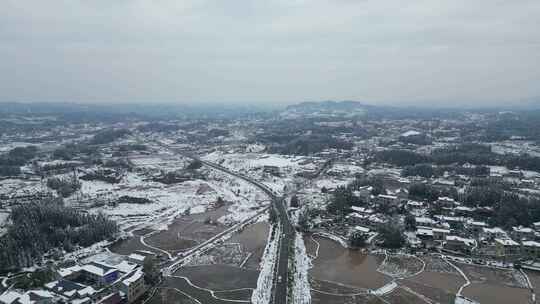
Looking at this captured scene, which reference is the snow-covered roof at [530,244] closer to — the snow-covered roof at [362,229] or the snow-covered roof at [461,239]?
the snow-covered roof at [461,239]

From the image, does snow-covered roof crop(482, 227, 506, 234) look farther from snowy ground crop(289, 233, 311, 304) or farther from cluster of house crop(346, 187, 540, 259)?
snowy ground crop(289, 233, 311, 304)

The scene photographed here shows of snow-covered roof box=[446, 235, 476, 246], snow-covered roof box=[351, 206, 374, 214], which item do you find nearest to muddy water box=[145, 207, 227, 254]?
snow-covered roof box=[351, 206, 374, 214]

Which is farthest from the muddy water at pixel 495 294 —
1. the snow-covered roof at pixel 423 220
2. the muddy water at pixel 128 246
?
the muddy water at pixel 128 246

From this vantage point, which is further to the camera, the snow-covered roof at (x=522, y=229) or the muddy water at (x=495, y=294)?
the snow-covered roof at (x=522, y=229)

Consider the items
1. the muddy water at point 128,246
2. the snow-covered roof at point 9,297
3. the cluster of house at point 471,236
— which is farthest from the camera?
the muddy water at point 128,246

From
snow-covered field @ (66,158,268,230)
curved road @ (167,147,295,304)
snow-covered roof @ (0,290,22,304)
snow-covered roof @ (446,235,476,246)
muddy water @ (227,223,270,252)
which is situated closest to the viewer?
snow-covered roof @ (0,290,22,304)

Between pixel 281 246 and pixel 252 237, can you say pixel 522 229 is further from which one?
pixel 252 237

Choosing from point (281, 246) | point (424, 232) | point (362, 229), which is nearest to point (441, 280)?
point (424, 232)

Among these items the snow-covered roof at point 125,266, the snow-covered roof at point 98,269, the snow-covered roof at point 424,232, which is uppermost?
the snow-covered roof at point 98,269
